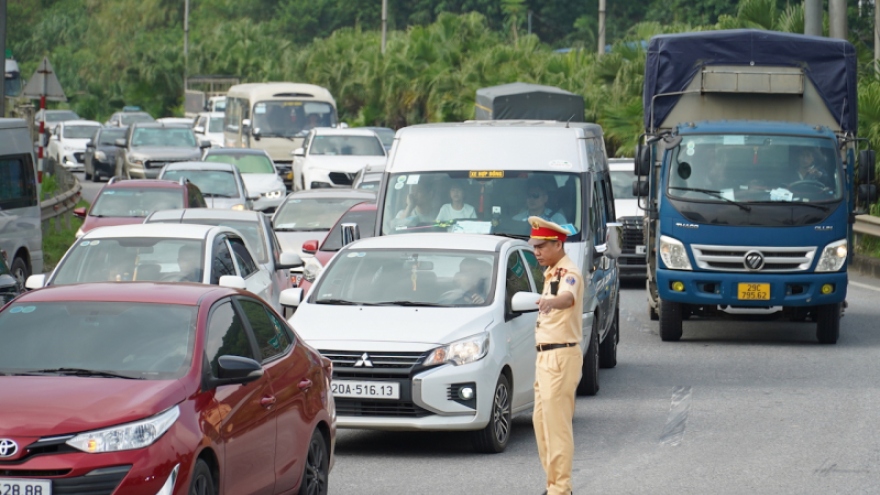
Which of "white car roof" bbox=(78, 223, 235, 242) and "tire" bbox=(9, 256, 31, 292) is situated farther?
"tire" bbox=(9, 256, 31, 292)

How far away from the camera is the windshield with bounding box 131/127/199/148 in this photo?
39.2 metres

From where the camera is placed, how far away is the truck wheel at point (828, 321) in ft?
55.3

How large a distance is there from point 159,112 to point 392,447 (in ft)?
242

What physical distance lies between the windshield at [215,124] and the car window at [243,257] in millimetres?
40295

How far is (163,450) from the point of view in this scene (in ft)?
21.4

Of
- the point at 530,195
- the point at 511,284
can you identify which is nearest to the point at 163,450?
the point at 511,284

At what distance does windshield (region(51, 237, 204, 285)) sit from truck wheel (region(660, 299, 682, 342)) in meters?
5.97

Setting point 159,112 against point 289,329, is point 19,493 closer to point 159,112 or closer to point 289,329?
point 289,329

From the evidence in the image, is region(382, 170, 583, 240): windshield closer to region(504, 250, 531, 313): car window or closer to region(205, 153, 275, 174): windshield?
region(504, 250, 531, 313): car window

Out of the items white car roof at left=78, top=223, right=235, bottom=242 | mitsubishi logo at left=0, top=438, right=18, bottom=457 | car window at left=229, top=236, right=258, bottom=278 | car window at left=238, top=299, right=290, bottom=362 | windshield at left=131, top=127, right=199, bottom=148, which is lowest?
windshield at left=131, top=127, right=199, bottom=148

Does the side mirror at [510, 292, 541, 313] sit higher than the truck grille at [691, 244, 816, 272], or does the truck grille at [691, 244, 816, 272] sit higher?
the side mirror at [510, 292, 541, 313]

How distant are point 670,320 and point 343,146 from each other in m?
18.8

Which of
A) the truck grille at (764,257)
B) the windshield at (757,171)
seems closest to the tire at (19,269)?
the windshield at (757,171)

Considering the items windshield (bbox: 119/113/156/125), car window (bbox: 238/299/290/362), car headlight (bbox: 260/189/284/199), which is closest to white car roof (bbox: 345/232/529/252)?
car window (bbox: 238/299/290/362)
